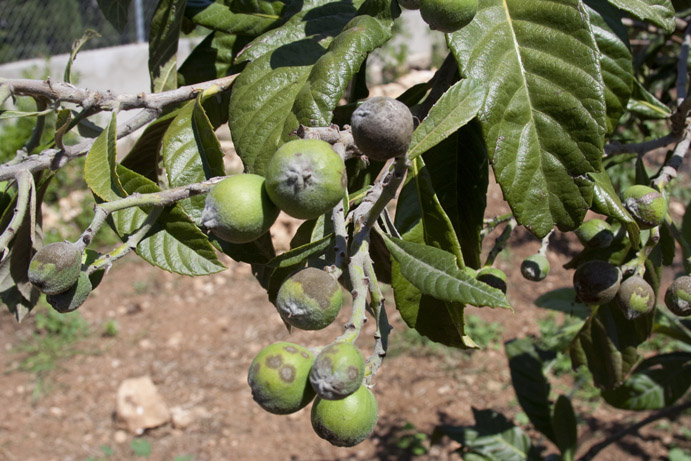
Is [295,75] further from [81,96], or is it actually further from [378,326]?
[378,326]

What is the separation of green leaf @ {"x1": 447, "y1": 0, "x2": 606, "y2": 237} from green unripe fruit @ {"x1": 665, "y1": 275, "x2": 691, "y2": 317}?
0.31 metres

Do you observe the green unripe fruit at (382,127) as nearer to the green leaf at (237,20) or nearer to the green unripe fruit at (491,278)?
the green unripe fruit at (491,278)

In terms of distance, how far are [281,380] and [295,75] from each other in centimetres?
56

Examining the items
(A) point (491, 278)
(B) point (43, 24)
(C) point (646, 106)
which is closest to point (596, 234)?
(A) point (491, 278)

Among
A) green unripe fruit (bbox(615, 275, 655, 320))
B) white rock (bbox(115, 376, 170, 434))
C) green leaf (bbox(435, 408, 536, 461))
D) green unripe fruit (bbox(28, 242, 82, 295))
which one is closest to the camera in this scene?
green unripe fruit (bbox(28, 242, 82, 295))

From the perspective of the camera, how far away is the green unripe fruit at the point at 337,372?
2.29ft

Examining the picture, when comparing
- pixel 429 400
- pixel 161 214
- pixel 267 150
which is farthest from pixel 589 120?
pixel 429 400

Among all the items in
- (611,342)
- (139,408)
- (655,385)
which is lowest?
(139,408)

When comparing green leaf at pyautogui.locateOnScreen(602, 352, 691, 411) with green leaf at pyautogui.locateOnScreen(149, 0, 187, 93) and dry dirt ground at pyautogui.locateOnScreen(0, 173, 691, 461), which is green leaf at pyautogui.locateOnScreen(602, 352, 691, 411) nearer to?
dry dirt ground at pyautogui.locateOnScreen(0, 173, 691, 461)

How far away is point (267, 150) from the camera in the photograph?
1.02 meters

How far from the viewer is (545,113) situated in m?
1.01

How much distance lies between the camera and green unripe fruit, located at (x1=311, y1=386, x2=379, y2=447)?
77cm

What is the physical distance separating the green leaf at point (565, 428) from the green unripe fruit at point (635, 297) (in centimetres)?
101

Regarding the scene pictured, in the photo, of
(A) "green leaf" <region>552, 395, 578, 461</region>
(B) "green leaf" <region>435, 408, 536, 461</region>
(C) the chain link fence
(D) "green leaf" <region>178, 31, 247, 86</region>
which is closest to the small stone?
(B) "green leaf" <region>435, 408, 536, 461</region>
